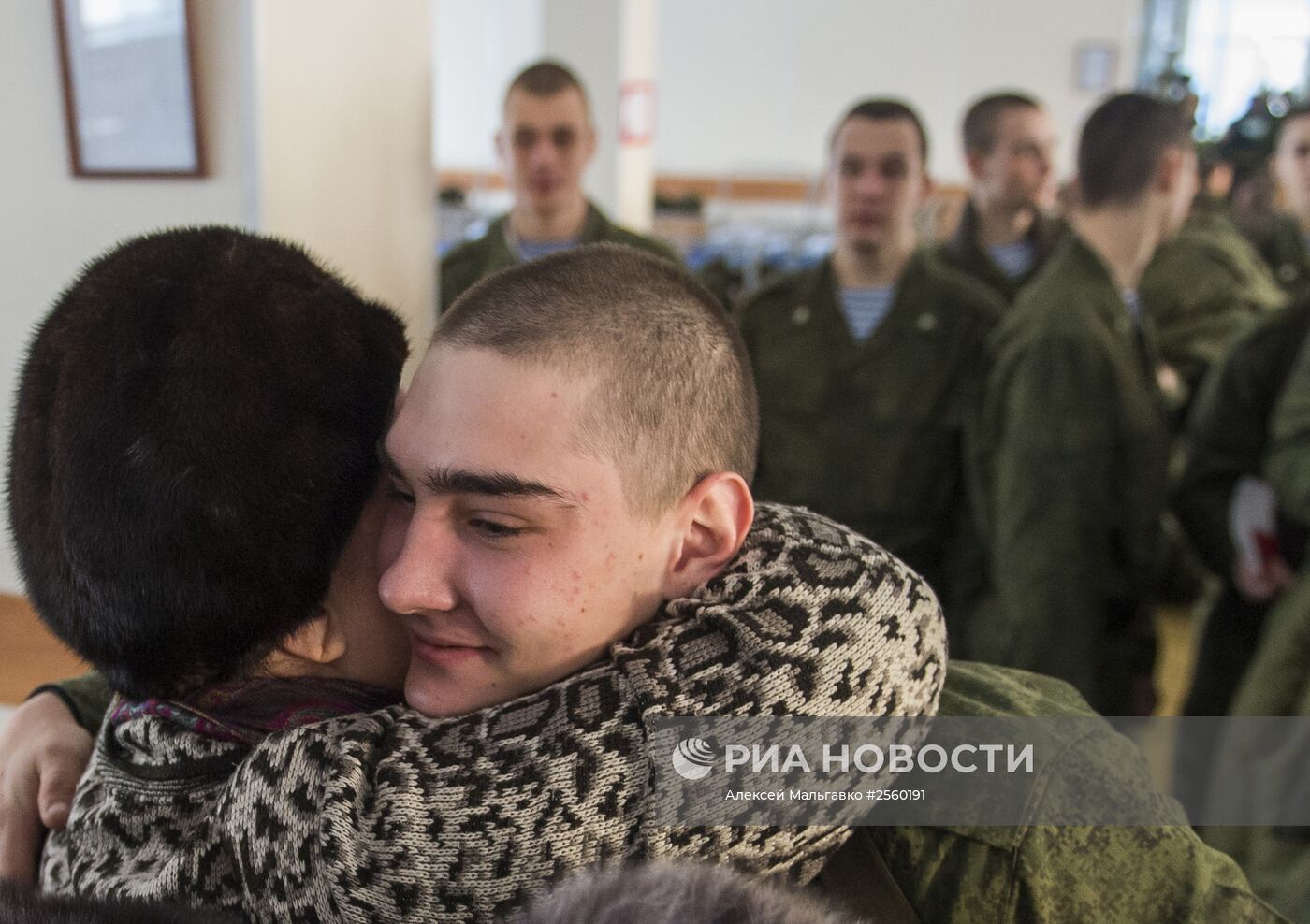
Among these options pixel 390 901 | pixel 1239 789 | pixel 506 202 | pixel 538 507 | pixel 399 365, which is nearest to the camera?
pixel 390 901

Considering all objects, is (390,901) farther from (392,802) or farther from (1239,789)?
(1239,789)

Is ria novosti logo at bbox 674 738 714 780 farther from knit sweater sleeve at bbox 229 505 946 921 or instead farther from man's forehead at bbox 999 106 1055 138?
man's forehead at bbox 999 106 1055 138

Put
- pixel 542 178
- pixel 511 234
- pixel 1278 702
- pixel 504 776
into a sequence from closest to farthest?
pixel 504 776, pixel 1278 702, pixel 542 178, pixel 511 234

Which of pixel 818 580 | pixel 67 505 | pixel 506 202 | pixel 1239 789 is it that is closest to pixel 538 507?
pixel 818 580

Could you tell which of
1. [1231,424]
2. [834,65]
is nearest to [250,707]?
[1231,424]

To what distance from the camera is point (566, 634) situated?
88 centimetres

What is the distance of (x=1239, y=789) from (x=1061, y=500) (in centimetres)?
68

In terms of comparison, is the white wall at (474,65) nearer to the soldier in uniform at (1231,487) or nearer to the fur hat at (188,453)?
the soldier in uniform at (1231,487)

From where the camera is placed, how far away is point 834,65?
905cm

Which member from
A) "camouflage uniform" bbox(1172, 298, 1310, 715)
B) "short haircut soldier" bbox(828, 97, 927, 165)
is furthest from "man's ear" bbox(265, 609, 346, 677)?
"short haircut soldier" bbox(828, 97, 927, 165)

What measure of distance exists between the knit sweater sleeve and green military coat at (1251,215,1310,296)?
161 inches

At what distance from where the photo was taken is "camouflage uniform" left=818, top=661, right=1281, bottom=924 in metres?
0.90

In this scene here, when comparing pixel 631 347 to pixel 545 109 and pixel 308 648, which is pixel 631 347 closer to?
pixel 308 648

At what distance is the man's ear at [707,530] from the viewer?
0.93 m
